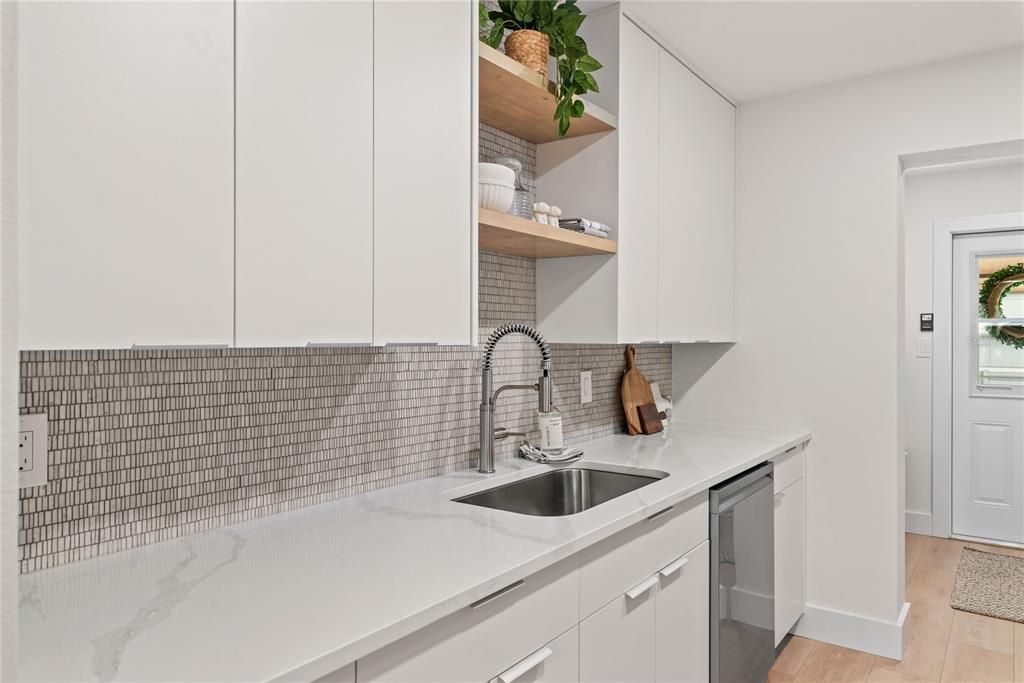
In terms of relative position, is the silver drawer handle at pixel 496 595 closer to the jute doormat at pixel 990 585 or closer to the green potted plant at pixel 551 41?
the green potted plant at pixel 551 41

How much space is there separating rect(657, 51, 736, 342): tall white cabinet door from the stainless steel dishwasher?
0.63 metres

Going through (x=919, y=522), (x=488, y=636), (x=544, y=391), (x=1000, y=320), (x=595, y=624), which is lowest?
(x=919, y=522)

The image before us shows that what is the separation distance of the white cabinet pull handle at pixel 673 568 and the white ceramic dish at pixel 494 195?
1069mm

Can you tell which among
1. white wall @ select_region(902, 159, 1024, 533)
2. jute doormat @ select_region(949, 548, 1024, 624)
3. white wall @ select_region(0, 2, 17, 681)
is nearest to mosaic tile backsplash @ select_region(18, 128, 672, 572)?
white wall @ select_region(0, 2, 17, 681)

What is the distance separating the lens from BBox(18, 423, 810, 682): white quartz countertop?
2.90ft

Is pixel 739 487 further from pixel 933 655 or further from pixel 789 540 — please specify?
pixel 933 655

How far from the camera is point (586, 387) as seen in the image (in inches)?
105

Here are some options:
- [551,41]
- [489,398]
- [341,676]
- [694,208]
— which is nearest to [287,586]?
[341,676]

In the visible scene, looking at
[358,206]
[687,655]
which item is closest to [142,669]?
[358,206]

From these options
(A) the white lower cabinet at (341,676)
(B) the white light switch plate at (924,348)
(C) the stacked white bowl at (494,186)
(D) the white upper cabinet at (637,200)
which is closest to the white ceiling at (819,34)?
(D) the white upper cabinet at (637,200)

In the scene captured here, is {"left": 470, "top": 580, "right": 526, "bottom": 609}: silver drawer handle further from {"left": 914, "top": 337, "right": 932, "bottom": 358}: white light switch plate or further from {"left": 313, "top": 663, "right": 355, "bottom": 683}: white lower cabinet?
{"left": 914, "top": 337, "right": 932, "bottom": 358}: white light switch plate

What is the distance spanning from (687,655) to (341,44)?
185 centimetres

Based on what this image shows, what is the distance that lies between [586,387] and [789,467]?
93 cm

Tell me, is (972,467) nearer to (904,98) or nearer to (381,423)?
(904,98)
